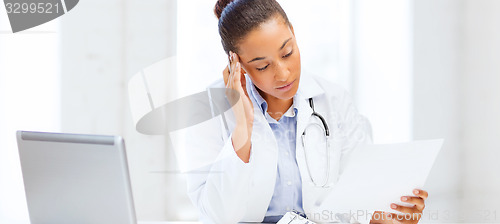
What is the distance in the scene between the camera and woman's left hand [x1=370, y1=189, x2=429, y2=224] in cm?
125

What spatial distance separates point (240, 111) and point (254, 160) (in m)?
0.16

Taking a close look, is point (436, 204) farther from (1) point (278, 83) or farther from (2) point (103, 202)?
(2) point (103, 202)

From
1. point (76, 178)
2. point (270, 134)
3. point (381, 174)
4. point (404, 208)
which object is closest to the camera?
point (76, 178)

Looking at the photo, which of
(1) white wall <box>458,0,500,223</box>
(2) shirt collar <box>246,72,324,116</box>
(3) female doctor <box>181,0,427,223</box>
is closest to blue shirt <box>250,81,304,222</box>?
(3) female doctor <box>181,0,427,223</box>

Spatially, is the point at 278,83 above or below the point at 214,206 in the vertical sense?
above

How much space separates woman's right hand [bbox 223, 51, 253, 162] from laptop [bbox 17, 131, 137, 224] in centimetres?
51

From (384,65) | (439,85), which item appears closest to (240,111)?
(384,65)

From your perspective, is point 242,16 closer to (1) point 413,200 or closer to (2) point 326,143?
(2) point 326,143

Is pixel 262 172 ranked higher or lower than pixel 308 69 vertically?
lower

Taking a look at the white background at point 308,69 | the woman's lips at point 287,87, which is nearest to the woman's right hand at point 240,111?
the woman's lips at point 287,87

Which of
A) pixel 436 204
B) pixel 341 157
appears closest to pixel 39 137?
pixel 341 157

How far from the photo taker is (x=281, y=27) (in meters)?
1.45

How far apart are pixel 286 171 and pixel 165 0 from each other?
3.48ft

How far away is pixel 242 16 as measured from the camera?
1.42 metres
